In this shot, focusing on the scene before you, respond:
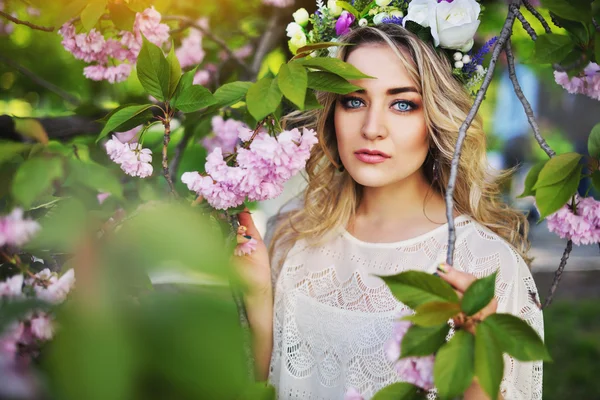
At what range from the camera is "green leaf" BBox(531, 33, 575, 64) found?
3.55 ft

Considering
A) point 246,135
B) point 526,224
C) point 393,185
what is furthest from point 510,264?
point 246,135

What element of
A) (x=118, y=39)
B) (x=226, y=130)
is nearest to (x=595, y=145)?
(x=118, y=39)

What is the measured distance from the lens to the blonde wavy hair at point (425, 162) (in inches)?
64.2

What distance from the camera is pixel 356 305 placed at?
1759 millimetres

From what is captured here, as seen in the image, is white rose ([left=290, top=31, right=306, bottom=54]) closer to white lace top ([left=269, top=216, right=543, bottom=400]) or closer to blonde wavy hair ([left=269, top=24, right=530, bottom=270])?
blonde wavy hair ([left=269, top=24, right=530, bottom=270])

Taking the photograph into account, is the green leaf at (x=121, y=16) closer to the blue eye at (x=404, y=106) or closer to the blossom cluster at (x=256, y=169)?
the blossom cluster at (x=256, y=169)

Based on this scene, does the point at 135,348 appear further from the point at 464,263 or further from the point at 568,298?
the point at 568,298

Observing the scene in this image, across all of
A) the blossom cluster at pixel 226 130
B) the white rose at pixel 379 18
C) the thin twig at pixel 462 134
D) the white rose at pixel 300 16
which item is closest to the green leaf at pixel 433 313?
the thin twig at pixel 462 134

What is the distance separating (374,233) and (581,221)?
0.69 meters

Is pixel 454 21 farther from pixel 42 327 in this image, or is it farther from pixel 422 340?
pixel 42 327

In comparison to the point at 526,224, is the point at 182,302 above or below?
above

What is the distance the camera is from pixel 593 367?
4.52 meters

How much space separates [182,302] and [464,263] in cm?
143

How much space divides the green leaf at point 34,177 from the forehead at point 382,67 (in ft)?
2.59
